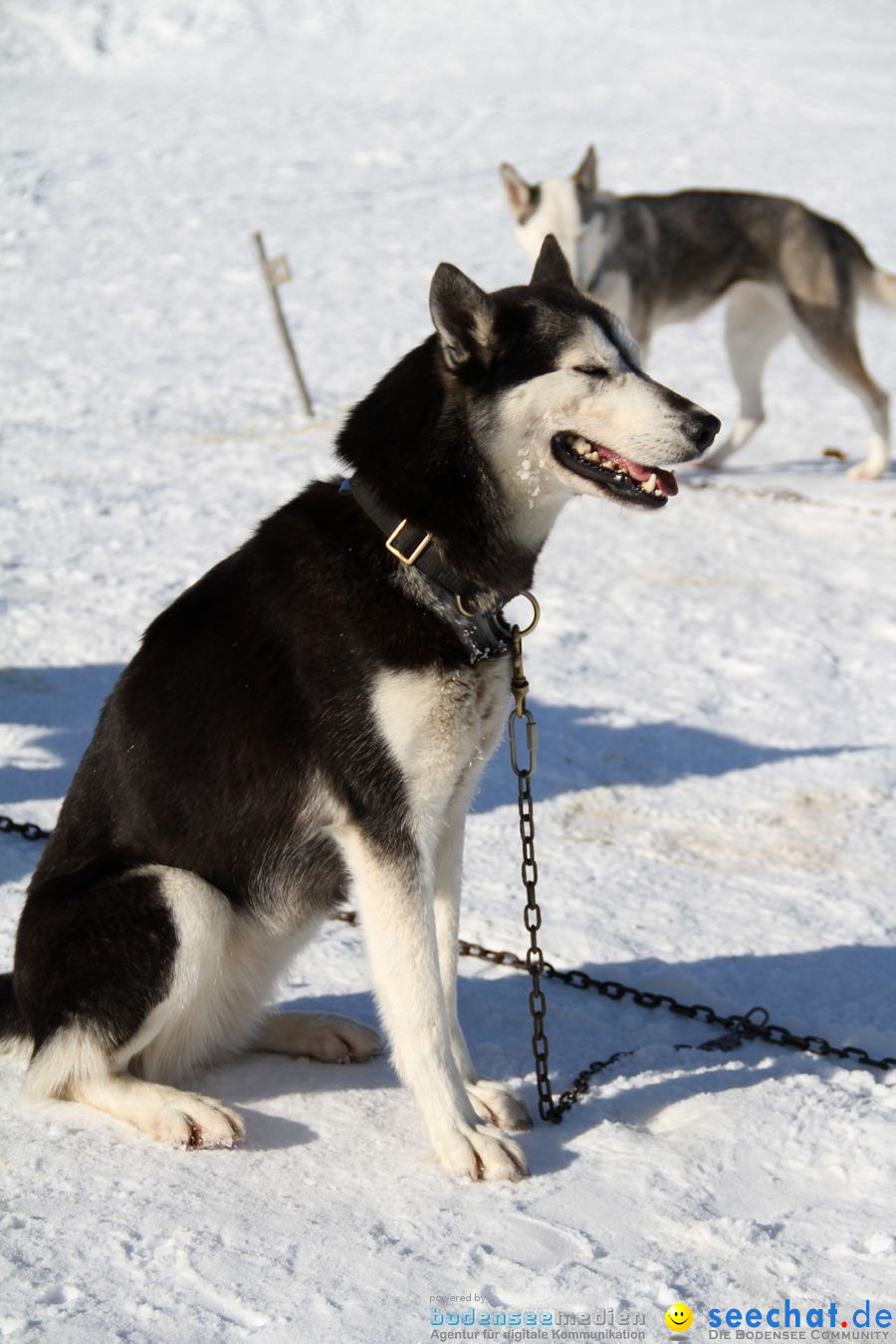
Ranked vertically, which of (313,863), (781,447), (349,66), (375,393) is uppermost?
(349,66)

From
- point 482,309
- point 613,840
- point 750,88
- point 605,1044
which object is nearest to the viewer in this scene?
point 482,309

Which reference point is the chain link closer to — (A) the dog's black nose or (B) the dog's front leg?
(B) the dog's front leg

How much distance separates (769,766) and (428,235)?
9860 millimetres

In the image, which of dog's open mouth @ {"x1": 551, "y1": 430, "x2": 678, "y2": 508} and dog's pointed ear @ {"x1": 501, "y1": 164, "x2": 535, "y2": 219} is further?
dog's pointed ear @ {"x1": 501, "y1": 164, "x2": 535, "y2": 219}

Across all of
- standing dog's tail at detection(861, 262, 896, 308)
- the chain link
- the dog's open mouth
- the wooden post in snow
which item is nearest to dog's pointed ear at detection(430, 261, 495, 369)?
the dog's open mouth

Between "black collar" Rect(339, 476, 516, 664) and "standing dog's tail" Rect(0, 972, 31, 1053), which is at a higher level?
"black collar" Rect(339, 476, 516, 664)

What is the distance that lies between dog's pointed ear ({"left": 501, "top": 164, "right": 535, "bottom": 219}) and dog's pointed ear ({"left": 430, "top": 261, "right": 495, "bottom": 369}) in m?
Result: 6.12

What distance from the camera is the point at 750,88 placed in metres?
19.6

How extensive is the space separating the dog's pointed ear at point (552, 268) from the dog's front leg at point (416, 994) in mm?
1358

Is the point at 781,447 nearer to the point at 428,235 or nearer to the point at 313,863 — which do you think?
the point at 428,235

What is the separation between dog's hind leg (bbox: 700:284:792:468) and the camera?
28.9 feet

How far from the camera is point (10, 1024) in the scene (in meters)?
3.02

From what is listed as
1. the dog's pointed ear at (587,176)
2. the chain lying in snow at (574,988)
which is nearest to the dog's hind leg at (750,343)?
the dog's pointed ear at (587,176)

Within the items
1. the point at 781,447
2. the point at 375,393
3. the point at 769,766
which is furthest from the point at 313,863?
the point at 781,447
